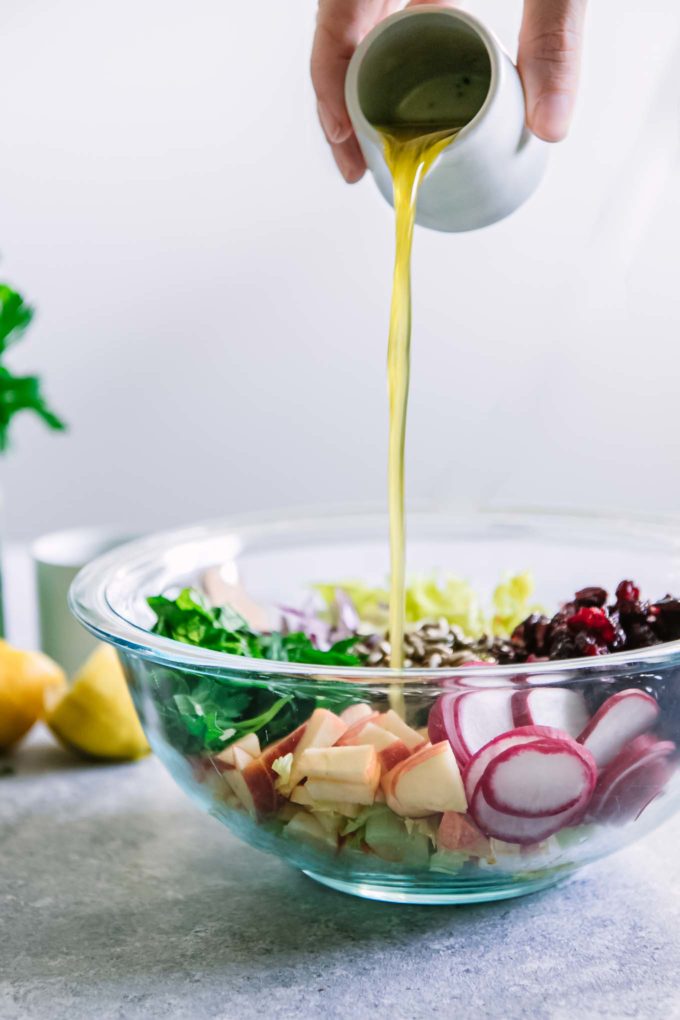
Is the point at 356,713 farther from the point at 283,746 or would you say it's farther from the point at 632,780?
the point at 632,780

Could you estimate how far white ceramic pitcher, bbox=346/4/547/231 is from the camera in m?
1.09

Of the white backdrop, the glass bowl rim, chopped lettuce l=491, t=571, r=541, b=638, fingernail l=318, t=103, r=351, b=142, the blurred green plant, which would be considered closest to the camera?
the glass bowl rim

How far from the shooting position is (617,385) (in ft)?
13.4

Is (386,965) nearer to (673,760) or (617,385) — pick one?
(673,760)

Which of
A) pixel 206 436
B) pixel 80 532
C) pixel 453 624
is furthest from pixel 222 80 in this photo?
pixel 453 624

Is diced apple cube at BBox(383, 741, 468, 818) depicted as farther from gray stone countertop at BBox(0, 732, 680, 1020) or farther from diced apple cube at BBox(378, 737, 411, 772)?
gray stone countertop at BBox(0, 732, 680, 1020)

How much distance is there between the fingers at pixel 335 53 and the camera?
1297 millimetres

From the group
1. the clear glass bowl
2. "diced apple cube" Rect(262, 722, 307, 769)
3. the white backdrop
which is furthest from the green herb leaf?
the white backdrop

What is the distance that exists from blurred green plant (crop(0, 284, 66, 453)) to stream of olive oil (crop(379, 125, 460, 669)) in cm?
52

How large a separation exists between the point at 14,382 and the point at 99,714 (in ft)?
1.48

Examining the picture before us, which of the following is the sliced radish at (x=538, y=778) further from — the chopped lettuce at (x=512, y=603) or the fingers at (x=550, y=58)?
the fingers at (x=550, y=58)

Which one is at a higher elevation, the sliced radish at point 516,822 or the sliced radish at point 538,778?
the sliced radish at point 538,778

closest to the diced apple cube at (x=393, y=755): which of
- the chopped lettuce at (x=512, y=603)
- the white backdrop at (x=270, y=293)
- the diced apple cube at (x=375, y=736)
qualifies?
the diced apple cube at (x=375, y=736)

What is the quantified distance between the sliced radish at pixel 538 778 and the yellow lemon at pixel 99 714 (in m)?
0.60
